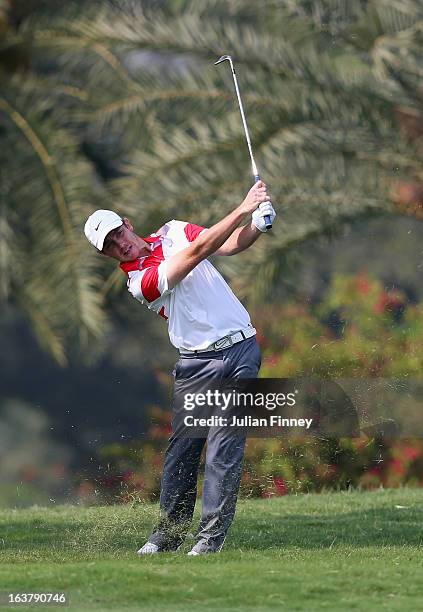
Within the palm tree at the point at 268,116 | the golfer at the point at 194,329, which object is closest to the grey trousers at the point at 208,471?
the golfer at the point at 194,329

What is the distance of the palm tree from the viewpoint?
11539mm

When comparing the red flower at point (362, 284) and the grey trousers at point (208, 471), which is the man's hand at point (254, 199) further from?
the red flower at point (362, 284)

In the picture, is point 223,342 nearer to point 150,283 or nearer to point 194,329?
point 194,329

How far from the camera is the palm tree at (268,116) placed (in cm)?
1154

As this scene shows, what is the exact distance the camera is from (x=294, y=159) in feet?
38.4

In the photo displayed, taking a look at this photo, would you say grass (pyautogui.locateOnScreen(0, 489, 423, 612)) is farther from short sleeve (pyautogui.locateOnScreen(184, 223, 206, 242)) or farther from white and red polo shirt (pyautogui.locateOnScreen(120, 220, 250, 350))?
short sleeve (pyautogui.locateOnScreen(184, 223, 206, 242))

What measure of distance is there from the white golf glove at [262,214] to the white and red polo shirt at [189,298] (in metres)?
0.31

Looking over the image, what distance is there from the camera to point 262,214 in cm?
673

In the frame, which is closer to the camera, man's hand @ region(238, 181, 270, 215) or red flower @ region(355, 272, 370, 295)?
man's hand @ region(238, 181, 270, 215)

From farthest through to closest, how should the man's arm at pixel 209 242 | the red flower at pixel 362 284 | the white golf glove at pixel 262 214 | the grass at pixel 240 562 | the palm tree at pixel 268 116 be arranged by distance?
1. the red flower at pixel 362 284
2. the palm tree at pixel 268 116
3. the white golf glove at pixel 262 214
4. the man's arm at pixel 209 242
5. the grass at pixel 240 562

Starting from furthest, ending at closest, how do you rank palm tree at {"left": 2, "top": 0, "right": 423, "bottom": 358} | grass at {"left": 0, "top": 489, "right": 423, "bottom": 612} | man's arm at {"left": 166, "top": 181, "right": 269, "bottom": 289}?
palm tree at {"left": 2, "top": 0, "right": 423, "bottom": 358}, man's arm at {"left": 166, "top": 181, "right": 269, "bottom": 289}, grass at {"left": 0, "top": 489, "right": 423, "bottom": 612}

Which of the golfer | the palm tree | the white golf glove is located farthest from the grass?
the palm tree

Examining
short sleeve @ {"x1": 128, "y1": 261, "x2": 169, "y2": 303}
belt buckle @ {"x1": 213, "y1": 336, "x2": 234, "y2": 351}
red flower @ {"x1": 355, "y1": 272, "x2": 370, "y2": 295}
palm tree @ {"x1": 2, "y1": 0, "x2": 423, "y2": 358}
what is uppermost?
palm tree @ {"x1": 2, "y1": 0, "x2": 423, "y2": 358}

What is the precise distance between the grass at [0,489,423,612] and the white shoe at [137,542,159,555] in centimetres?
7
